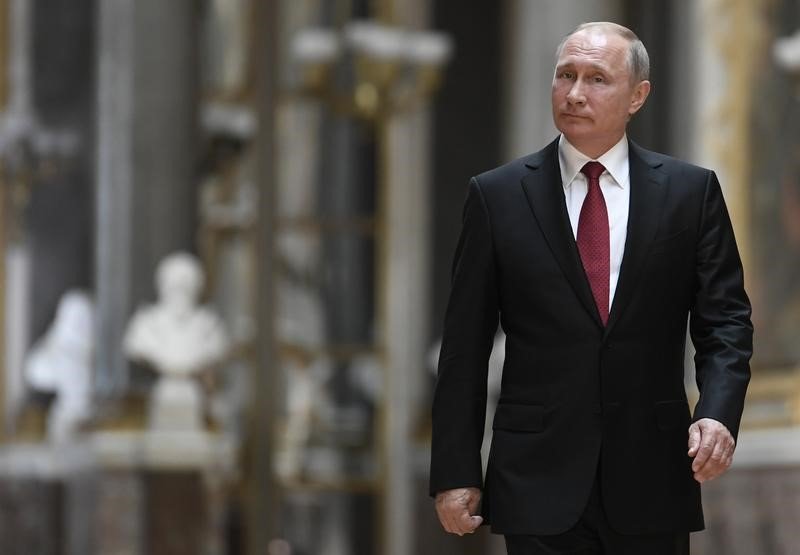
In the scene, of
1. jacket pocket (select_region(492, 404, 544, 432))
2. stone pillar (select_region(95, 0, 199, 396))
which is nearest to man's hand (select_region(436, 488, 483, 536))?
jacket pocket (select_region(492, 404, 544, 432))

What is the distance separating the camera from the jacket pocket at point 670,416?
3471 mm

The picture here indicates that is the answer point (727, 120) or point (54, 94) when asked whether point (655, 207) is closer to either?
point (727, 120)

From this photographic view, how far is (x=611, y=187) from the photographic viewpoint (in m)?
3.56

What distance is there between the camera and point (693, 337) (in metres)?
3.58

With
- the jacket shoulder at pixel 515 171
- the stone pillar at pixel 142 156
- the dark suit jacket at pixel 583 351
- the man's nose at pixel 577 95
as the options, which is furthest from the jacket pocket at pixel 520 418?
the stone pillar at pixel 142 156

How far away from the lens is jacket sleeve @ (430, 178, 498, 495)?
357 cm

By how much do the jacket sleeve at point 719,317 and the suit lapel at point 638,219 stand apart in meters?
0.09

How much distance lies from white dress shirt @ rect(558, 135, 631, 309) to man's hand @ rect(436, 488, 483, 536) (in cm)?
45

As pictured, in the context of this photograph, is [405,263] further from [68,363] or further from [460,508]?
[460,508]

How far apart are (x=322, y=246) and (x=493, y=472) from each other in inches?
308

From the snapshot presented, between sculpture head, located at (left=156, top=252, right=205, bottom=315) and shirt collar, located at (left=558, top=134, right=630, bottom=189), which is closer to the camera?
shirt collar, located at (left=558, top=134, right=630, bottom=189)

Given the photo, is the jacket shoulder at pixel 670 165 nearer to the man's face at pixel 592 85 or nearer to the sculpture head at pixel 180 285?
the man's face at pixel 592 85

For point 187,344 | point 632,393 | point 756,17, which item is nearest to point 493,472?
point 632,393

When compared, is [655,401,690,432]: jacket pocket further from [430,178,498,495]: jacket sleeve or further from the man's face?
the man's face
